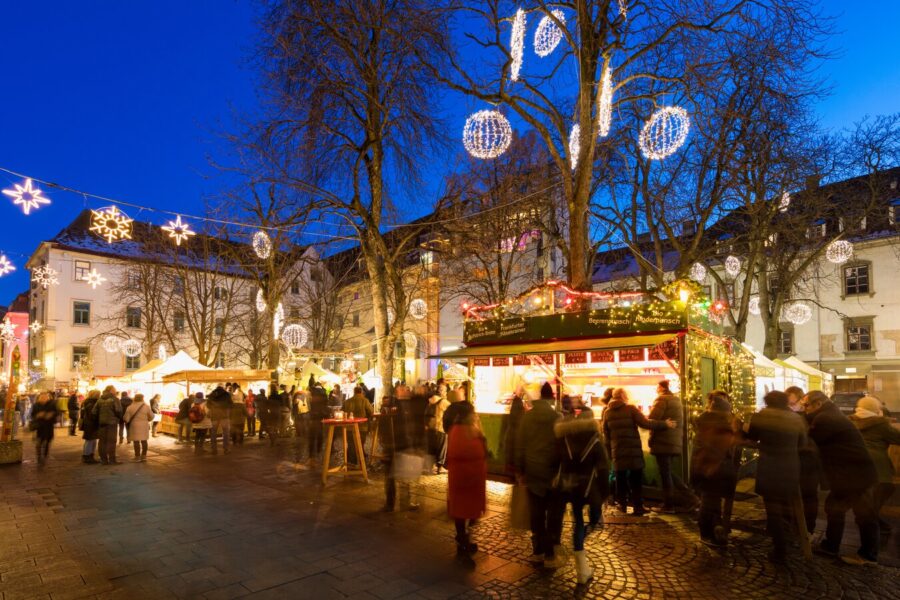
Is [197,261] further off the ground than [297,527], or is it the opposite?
[197,261]

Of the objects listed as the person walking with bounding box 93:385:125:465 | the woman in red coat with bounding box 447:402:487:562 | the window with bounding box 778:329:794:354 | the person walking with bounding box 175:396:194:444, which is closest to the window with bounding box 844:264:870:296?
the window with bounding box 778:329:794:354

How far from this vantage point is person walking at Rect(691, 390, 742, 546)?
20.0 feet

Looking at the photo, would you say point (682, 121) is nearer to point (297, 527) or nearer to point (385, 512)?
point (385, 512)

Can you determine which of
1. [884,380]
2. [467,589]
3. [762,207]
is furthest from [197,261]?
[884,380]

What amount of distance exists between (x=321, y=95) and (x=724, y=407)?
11.9 metres

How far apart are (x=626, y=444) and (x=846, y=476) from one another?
8.63ft

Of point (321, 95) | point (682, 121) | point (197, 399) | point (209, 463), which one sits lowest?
point (209, 463)

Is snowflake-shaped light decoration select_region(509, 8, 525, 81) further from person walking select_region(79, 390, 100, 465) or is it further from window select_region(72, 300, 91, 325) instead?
window select_region(72, 300, 91, 325)

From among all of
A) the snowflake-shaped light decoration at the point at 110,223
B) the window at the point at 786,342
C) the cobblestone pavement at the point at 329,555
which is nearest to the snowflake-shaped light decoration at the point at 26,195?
the snowflake-shaped light decoration at the point at 110,223

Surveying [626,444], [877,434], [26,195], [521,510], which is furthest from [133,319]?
[877,434]

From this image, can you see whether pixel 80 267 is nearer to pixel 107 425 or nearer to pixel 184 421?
pixel 184 421

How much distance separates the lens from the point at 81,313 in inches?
1522

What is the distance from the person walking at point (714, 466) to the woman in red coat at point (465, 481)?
233 centimetres

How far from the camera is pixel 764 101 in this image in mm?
15547
